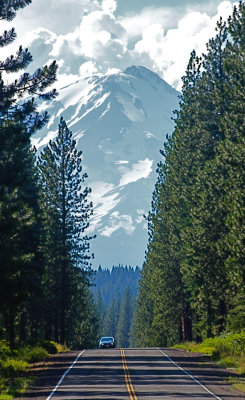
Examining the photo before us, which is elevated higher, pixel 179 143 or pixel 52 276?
pixel 179 143

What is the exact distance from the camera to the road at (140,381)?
67.1 ft

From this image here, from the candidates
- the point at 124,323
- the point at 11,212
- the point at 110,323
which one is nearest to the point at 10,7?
the point at 11,212

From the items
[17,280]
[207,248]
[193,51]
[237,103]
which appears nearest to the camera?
[17,280]

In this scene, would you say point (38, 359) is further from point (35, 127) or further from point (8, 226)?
point (35, 127)

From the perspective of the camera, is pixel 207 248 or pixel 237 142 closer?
pixel 237 142

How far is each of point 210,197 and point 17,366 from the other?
1507 centimetres

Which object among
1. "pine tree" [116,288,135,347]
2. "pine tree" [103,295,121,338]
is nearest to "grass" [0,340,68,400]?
"pine tree" [116,288,135,347]

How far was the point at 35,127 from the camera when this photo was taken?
79.7 ft

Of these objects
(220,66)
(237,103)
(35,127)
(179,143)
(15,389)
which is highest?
(220,66)

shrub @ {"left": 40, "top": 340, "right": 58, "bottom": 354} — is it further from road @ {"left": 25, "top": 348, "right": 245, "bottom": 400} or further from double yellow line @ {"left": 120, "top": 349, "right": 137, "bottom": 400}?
double yellow line @ {"left": 120, "top": 349, "right": 137, "bottom": 400}

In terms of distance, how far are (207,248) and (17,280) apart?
14.2 m

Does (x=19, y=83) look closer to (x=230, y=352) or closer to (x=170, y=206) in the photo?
(x=230, y=352)

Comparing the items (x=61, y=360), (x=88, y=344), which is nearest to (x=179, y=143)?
(x=61, y=360)

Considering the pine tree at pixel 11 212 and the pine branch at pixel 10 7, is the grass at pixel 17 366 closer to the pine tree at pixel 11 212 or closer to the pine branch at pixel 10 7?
the pine tree at pixel 11 212
